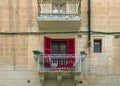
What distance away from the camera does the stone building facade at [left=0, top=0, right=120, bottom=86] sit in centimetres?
2016

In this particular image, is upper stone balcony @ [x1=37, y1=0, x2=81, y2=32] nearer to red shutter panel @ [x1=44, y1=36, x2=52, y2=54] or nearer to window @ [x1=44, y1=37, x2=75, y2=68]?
red shutter panel @ [x1=44, y1=36, x2=52, y2=54]

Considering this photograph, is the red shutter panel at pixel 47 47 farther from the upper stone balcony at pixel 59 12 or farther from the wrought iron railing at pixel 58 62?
the upper stone balcony at pixel 59 12

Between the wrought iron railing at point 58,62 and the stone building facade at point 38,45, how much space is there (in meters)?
0.61

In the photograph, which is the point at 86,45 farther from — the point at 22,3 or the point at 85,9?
the point at 22,3

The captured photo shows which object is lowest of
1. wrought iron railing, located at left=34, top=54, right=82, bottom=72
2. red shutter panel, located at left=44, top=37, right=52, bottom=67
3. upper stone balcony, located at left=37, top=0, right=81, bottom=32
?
wrought iron railing, located at left=34, top=54, right=82, bottom=72

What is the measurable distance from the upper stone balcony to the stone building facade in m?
0.64

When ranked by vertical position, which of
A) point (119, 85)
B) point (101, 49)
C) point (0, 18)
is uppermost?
point (0, 18)

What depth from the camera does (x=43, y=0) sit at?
1972 centimetres

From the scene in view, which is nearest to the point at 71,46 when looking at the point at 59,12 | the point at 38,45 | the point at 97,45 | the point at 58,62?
the point at 58,62

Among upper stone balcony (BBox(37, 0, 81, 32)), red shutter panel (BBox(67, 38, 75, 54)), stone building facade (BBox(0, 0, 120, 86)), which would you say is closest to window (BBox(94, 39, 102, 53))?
stone building facade (BBox(0, 0, 120, 86))

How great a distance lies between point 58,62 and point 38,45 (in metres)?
1.21

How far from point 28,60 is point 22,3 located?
8.23 ft

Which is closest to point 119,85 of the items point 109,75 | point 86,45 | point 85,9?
point 109,75

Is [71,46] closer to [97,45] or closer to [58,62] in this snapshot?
[58,62]
